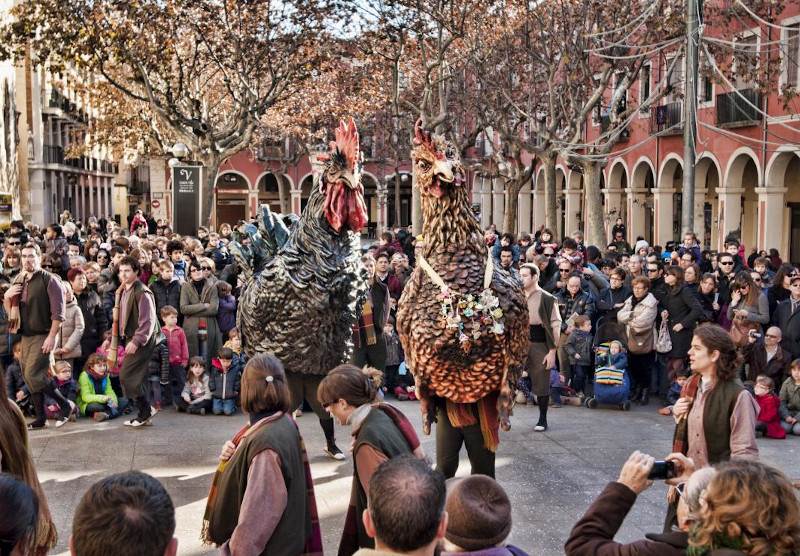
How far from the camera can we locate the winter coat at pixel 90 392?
11.1 meters

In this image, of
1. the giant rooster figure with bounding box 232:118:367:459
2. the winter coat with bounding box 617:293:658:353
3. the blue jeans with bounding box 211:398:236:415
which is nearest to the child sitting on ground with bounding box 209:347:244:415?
the blue jeans with bounding box 211:398:236:415

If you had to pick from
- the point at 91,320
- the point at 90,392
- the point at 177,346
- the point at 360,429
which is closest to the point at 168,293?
the point at 177,346

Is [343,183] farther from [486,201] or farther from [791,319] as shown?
[486,201]

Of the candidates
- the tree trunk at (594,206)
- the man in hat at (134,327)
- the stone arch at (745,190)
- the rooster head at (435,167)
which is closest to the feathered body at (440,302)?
the rooster head at (435,167)

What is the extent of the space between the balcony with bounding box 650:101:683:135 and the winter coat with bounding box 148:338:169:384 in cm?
2312

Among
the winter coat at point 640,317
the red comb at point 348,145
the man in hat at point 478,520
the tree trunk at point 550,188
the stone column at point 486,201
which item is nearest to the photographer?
the man in hat at point 478,520

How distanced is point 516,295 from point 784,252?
24494 mm

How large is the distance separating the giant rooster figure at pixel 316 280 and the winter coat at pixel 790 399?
17.3 ft

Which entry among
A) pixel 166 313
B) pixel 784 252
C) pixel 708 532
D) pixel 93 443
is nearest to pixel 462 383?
pixel 708 532

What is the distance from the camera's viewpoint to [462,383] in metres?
6.59

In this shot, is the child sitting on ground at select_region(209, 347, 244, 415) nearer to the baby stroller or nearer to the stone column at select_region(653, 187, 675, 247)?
the baby stroller

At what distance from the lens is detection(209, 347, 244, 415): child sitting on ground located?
1143 cm

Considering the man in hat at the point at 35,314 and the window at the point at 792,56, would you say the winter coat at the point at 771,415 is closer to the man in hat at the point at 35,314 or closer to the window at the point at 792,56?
the man in hat at the point at 35,314

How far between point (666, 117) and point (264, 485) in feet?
98.2
